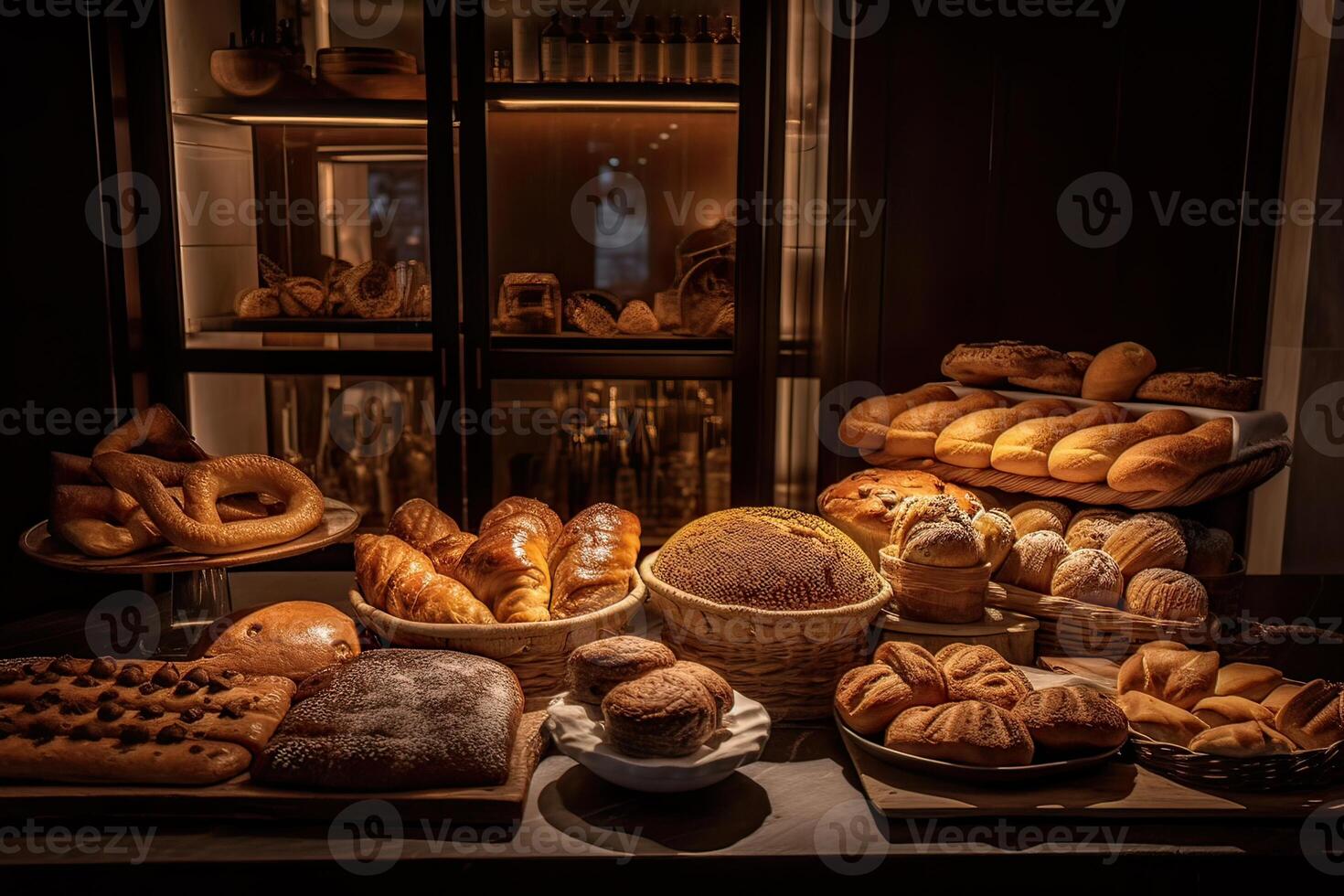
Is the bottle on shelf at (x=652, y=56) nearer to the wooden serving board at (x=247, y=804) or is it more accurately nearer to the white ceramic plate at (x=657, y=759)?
the white ceramic plate at (x=657, y=759)

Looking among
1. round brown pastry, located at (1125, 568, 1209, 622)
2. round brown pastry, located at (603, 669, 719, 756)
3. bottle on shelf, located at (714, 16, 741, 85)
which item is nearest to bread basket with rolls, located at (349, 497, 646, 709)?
round brown pastry, located at (603, 669, 719, 756)

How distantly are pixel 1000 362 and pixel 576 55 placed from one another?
55.7 inches

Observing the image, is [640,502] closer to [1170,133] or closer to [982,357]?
[982,357]

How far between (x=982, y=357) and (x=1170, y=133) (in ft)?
2.84

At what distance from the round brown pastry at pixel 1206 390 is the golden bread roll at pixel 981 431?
0.17 m

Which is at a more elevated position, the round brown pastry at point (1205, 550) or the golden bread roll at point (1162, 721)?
the round brown pastry at point (1205, 550)

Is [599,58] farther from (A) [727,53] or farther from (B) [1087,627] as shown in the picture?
(B) [1087,627]

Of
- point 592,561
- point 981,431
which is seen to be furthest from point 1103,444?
point 592,561

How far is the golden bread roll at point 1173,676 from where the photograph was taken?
145 cm

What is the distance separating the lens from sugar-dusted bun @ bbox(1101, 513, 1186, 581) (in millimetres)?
1683

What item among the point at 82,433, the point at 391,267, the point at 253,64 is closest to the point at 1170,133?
the point at 391,267

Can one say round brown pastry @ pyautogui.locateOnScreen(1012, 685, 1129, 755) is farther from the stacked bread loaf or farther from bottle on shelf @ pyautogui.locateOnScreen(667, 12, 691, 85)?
bottle on shelf @ pyautogui.locateOnScreen(667, 12, 691, 85)

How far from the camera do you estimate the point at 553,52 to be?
9.02ft

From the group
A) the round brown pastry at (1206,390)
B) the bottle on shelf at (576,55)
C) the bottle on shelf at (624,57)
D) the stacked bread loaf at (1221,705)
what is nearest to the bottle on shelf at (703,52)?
the bottle on shelf at (624,57)
